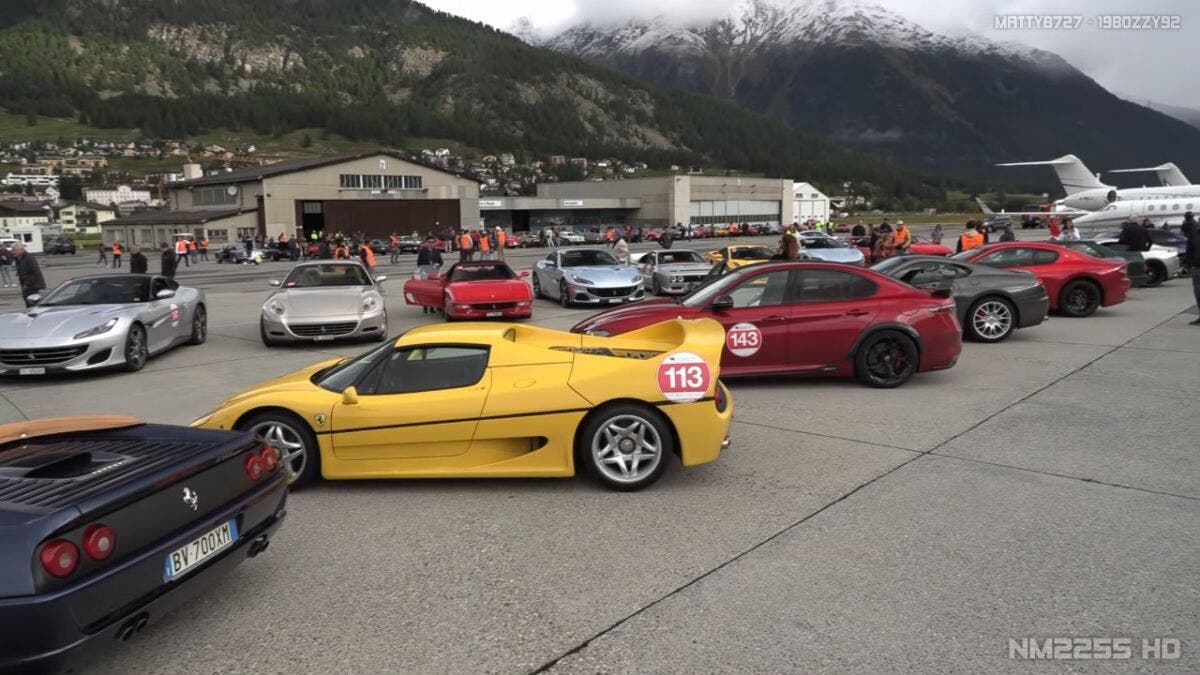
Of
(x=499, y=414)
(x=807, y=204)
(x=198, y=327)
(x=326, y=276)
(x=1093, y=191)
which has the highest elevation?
(x=807, y=204)

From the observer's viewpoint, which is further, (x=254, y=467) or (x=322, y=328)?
(x=322, y=328)

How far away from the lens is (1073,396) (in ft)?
26.4

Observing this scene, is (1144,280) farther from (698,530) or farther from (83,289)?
(83,289)

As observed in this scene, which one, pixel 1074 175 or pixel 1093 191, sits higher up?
pixel 1074 175

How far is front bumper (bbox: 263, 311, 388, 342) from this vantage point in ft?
Result: 39.3

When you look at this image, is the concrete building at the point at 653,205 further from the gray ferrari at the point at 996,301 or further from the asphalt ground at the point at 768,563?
the asphalt ground at the point at 768,563

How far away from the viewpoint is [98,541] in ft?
9.74

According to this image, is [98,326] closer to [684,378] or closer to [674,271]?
[684,378]

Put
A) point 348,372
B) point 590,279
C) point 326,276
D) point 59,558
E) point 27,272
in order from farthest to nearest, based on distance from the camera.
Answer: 1. point 590,279
2. point 27,272
3. point 326,276
4. point 348,372
5. point 59,558

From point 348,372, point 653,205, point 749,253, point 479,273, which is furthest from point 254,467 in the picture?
point 653,205

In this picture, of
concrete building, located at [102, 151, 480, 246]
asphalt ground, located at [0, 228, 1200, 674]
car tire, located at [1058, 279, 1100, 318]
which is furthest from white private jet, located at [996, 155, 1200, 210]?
concrete building, located at [102, 151, 480, 246]

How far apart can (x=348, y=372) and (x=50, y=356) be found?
20.2 ft

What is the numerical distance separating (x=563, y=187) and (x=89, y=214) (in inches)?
3618

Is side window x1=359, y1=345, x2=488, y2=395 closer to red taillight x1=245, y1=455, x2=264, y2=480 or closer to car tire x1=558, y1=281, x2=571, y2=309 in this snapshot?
red taillight x1=245, y1=455, x2=264, y2=480
